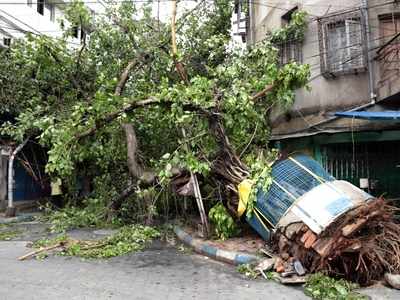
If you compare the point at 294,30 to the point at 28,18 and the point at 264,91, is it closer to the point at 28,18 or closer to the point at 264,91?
the point at 264,91

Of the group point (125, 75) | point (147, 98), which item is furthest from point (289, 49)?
point (147, 98)

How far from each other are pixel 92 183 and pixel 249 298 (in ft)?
33.9

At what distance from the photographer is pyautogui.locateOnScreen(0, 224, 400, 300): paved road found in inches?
211

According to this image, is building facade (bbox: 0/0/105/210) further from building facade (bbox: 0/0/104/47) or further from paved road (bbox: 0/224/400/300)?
paved road (bbox: 0/224/400/300)

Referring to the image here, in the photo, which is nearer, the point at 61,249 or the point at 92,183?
the point at 61,249

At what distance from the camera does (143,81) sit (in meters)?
11.7

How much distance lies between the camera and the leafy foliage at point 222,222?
8.01 metres

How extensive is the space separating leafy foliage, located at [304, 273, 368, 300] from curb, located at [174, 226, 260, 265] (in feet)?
4.08

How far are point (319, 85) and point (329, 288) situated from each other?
265 inches

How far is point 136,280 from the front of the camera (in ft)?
19.7

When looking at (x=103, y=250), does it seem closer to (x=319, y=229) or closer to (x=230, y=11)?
(x=319, y=229)

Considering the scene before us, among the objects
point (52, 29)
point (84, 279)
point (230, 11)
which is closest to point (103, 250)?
point (84, 279)

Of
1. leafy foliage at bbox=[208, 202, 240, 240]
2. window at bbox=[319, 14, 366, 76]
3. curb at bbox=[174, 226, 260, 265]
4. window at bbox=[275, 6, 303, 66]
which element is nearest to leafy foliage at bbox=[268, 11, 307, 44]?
window at bbox=[275, 6, 303, 66]

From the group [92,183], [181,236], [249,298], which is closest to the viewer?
[249,298]
